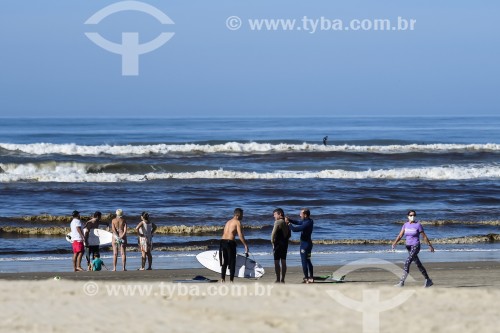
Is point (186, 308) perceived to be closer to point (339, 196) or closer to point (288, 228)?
point (288, 228)

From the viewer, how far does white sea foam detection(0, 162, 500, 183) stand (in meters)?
43.7

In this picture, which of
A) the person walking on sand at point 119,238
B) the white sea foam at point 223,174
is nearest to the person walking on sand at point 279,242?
the person walking on sand at point 119,238

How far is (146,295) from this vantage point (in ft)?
47.6

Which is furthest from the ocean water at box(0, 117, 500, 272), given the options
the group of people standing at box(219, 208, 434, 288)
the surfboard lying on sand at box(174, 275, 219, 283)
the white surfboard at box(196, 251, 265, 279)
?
the group of people standing at box(219, 208, 434, 288)

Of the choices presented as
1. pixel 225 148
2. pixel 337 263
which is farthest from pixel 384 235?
pixel 225 148

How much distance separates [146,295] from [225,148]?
46259 millimetres

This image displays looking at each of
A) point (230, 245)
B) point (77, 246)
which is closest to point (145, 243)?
point (77, 246)

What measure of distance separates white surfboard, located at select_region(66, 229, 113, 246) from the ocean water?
99cm

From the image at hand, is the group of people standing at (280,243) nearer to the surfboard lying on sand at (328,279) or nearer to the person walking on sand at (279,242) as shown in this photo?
the person walking on sand at (279,242)

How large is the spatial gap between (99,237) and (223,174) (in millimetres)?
24594

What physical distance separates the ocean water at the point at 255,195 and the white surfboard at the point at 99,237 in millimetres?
990

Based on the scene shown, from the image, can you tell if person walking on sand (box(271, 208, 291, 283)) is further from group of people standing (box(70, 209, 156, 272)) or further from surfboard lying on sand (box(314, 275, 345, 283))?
group of people standing (box(70, 209, 156, 272))

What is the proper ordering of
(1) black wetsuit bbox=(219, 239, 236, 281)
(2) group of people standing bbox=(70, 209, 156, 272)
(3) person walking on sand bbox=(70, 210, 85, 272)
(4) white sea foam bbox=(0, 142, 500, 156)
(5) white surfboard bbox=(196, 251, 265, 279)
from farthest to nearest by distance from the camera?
(4) white sea foam bbox=(0, 142, 500, 156) < (2) group of people standing bbox=(70, 209, 156, 272) < (3) person walking on sand bbox=(70, 210, 85, 272) < (5) white surfboard bbox=(196, 251, 265, 279) < (1) black wetsuit bbox=(219, 239, 236, 281)

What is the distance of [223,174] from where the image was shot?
45219 mm
